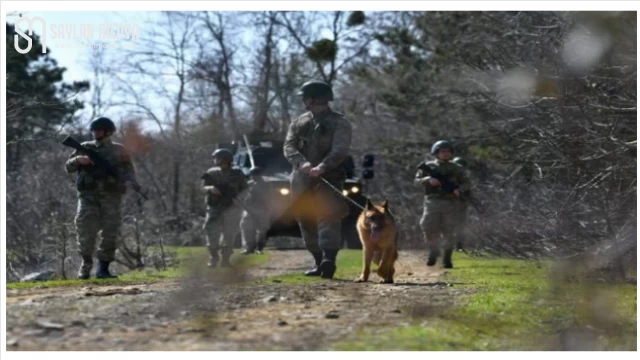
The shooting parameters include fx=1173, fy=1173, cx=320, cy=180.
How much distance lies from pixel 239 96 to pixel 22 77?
54.1ft

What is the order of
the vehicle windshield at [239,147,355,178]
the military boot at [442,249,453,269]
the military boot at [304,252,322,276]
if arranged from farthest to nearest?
the vehicle windshield at [239,147,355,178], the military boot at [442,249,453,269], the military boot at [304,252,322,276]

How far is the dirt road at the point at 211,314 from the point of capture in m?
7.57

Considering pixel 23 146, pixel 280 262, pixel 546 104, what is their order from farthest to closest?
1. pixel 23 146
2. pixel 280 262
3. pixel 546 104

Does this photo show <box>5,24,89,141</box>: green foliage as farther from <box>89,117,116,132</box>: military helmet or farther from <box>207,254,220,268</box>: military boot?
<box>207,254,220,268</box>: military boot

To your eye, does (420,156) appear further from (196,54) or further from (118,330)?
(118,330)

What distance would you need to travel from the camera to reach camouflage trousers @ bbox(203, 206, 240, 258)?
17.1 metres

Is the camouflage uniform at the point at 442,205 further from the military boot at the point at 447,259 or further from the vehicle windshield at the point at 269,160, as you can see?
the vehicle windshield at the point at 269,160

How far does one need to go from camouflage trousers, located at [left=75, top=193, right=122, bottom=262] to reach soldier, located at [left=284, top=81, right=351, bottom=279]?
86.9 inches

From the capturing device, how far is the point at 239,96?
113 ft

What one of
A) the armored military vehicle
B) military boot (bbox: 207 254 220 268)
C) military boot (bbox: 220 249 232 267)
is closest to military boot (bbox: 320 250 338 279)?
military boot (bbox: 207 254 220 268)

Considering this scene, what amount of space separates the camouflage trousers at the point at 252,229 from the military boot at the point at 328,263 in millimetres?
10506

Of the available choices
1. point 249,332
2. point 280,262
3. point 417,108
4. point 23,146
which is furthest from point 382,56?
point 249,332

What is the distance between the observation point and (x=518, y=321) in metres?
8.93

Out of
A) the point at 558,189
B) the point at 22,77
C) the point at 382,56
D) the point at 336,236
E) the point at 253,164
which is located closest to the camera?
the point at 336,236
